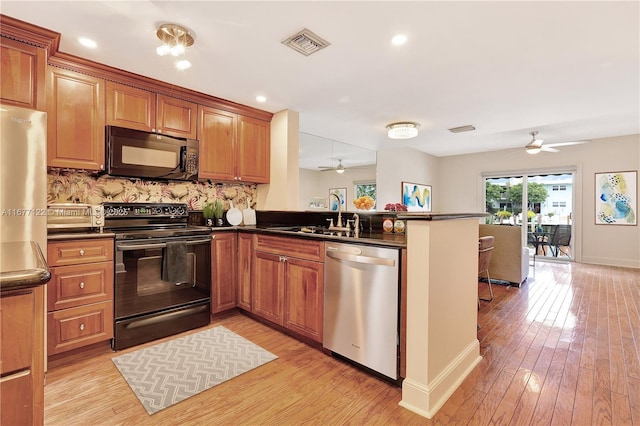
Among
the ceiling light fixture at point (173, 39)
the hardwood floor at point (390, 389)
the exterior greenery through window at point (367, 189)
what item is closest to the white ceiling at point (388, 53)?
the ceiling light fixture at point (173, 39)

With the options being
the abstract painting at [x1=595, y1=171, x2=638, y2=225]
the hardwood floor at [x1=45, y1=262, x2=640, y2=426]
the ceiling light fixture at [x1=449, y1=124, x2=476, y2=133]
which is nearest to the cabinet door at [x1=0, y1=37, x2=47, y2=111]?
the hardwood floor at [x1=45, y1=262, x2=640, y2=426]

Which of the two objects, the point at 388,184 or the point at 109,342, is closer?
the point at 109,342

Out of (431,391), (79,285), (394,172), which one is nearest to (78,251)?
(79,285)

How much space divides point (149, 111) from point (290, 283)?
217 cm

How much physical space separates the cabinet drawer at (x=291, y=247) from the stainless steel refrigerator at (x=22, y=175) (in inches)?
63.1

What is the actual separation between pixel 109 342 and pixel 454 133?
5666mm

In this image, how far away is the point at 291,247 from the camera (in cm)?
266

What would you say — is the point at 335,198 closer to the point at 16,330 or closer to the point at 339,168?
the point at 339,168

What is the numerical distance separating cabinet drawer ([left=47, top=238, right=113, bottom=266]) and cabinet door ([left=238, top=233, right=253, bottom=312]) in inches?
45.9

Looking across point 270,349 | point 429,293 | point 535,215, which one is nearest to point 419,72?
point 429,293

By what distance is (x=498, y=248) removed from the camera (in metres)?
4.48

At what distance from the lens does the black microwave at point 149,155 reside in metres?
2.73

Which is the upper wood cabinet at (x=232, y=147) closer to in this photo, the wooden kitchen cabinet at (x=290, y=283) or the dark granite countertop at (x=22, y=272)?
the wooden kitchen cabinet at (x=290, y=283)

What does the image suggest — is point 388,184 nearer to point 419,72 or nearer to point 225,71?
point 419,72
